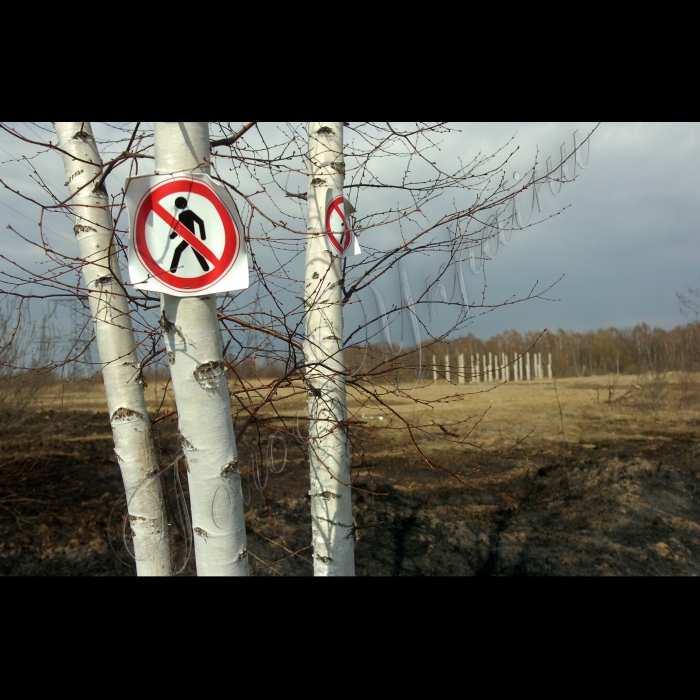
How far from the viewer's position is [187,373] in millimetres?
1604

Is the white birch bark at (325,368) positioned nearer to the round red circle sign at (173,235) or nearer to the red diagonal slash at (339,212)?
the red diagonal slash at (339,212)

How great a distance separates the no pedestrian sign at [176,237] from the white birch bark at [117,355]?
3.52ft

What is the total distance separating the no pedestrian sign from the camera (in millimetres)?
1552

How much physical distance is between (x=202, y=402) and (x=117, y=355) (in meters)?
1.27

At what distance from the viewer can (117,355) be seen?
2660 millimetres

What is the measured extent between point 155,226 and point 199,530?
977 millimetres

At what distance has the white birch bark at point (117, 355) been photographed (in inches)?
102

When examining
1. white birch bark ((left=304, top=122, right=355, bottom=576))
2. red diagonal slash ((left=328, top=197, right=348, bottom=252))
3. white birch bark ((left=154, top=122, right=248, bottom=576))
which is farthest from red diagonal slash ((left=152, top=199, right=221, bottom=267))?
red diagonal slash ((left=328, top=197, right=348, bottom=252))

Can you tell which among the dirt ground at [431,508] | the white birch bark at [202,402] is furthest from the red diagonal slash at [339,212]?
the dirt ground at [431,508]

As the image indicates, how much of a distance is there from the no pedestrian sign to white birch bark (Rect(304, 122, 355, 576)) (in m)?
1.07

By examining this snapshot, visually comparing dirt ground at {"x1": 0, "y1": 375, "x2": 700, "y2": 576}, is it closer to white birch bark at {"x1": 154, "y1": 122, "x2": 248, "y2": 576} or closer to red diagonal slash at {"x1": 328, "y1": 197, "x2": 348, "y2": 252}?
red diagonal slash at {"x1": 328, "y1": 197, "x2": 348, "y2": 252}

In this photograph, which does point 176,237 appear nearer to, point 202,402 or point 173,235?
point 173,235

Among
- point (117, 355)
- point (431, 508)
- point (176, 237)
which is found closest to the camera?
point (176, 237)

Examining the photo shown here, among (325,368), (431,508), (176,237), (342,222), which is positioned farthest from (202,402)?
(431,508)
